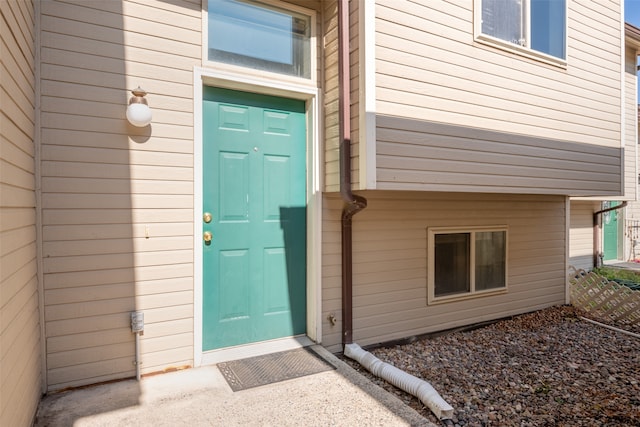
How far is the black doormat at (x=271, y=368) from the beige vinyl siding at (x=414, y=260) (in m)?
0.38

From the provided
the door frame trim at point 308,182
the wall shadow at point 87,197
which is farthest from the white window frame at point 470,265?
the wall shadow at point 87,197

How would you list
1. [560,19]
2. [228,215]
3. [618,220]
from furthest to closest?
1. [618,220]
2. [560,19]
3. [228,215]

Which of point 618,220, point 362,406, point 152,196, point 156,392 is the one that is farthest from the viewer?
point 618,220

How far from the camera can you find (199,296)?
8.46 ft

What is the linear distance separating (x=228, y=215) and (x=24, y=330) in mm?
1345

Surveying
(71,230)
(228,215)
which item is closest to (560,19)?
(228,215)

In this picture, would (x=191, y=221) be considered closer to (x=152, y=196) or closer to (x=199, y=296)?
(x=152, y=196)

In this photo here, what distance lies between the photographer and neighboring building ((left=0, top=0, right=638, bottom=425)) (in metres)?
2.19

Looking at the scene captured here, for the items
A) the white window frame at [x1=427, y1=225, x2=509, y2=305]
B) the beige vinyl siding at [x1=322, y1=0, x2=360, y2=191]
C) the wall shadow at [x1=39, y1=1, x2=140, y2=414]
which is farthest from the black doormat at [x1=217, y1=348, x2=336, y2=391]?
the white window frame at [x1=427, y1=225, x2=509, y2=305]

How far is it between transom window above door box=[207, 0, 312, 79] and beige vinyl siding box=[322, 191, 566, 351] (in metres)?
1.14

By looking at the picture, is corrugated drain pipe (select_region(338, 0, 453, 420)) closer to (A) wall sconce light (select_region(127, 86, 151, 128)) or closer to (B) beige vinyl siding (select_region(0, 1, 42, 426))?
(A) wall sconce light (select_region(127, 86, 151, 128))

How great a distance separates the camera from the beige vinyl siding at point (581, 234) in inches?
257

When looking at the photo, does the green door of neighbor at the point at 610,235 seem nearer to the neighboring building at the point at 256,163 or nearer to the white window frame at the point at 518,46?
the neighboring building at the point at 256,163

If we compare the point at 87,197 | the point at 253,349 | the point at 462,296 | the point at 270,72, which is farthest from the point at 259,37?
the point at 462,296
